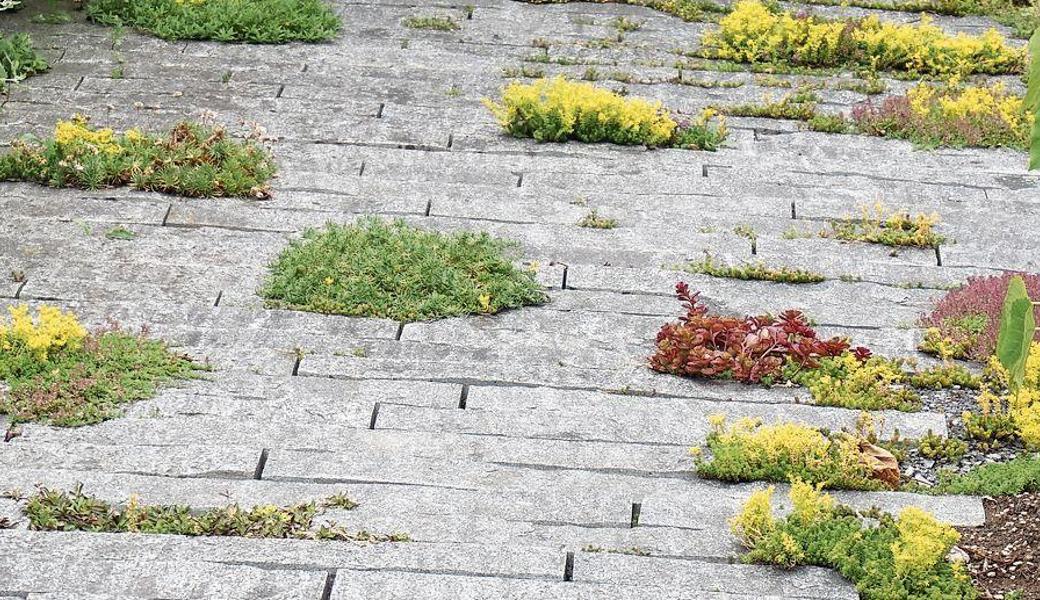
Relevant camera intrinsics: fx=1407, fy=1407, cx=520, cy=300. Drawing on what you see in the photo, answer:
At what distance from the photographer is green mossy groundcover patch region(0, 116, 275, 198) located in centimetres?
799

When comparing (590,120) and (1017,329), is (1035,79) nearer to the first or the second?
(1017,329)

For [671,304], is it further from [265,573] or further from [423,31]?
[423,31]

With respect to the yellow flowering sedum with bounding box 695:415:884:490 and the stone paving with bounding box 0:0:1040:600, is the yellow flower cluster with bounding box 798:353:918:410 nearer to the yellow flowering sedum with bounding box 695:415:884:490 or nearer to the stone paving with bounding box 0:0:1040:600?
the stone paving with bounding box 0:0:1040:600

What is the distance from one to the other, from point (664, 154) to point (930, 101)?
2.02 m

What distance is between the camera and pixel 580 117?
8883mm

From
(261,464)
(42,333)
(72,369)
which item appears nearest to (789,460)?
(261,464)

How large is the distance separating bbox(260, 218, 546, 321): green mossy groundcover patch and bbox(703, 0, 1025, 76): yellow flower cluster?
360 cm

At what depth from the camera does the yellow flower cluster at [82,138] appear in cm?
809

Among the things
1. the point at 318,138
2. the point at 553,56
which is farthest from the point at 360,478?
the point at 553,56

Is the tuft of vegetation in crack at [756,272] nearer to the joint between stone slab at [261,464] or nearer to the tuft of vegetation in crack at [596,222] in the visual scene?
the tuft of vegetation in crack at [596,222]

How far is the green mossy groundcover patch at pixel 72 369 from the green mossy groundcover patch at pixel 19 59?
11.4 ft

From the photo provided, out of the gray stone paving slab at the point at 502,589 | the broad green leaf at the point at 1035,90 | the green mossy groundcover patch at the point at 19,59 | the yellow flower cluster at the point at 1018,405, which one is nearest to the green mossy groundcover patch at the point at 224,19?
the green mossy groundcover patch at the point at 19,59

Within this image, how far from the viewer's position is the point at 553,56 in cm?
1012

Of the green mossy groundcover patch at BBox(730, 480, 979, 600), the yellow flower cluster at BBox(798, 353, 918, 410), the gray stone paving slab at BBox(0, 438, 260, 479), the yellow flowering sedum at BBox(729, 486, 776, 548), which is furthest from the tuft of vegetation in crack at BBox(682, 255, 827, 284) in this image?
the gray stone paving slab at BBox(0, 438, 260, 479)
